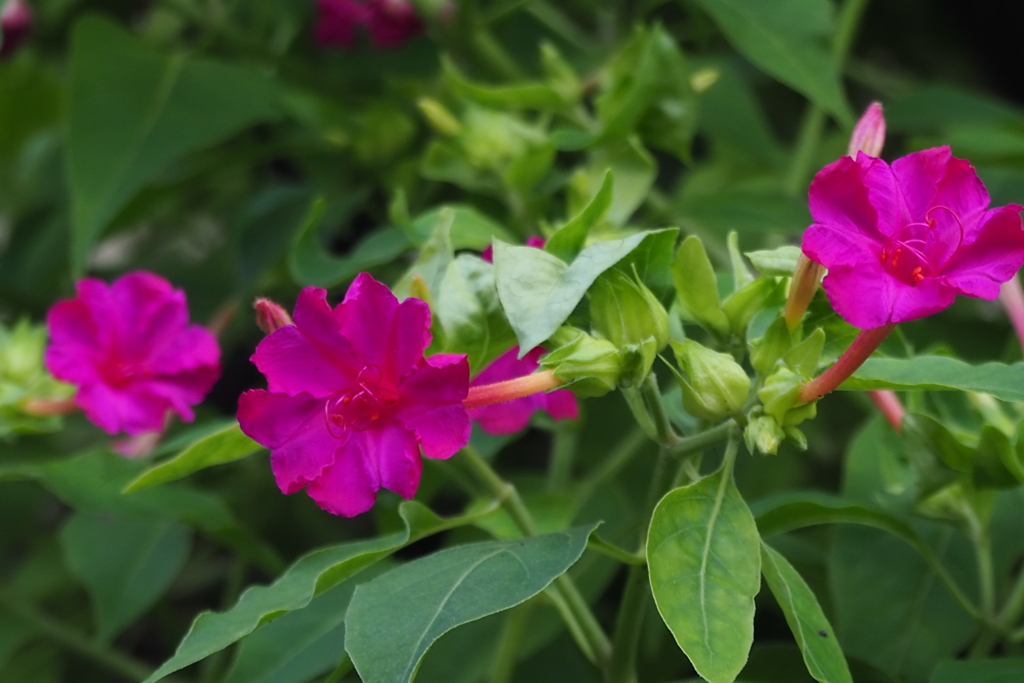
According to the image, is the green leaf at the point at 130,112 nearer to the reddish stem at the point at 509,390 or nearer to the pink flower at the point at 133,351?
the pink flower at the point at 133,351

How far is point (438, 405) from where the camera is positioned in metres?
0.47

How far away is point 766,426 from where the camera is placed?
1.56 feet

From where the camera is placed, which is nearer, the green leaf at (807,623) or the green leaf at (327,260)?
the green leaf at (807,623)

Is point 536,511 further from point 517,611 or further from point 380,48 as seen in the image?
point 380,48

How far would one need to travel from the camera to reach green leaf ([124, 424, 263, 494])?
20.6 inches

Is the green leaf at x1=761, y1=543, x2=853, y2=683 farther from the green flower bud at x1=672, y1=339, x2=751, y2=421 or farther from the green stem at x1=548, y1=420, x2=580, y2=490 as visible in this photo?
the green stem at x1=548, y1=420, x2=580, y2=490

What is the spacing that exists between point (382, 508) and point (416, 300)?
1.18 ft

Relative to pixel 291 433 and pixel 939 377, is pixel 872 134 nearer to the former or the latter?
pixel 939 377

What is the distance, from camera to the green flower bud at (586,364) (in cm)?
47

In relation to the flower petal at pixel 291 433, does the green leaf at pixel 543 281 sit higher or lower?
higher

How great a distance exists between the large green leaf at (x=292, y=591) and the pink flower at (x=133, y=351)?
203mm

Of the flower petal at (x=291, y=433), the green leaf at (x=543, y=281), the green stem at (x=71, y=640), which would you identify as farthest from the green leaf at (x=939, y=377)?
the green stem at (x=71, y=640)

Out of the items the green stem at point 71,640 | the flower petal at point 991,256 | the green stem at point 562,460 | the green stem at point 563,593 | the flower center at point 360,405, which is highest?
the flower petal at point 991,256

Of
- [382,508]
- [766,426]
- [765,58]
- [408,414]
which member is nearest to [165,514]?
[382,508]
